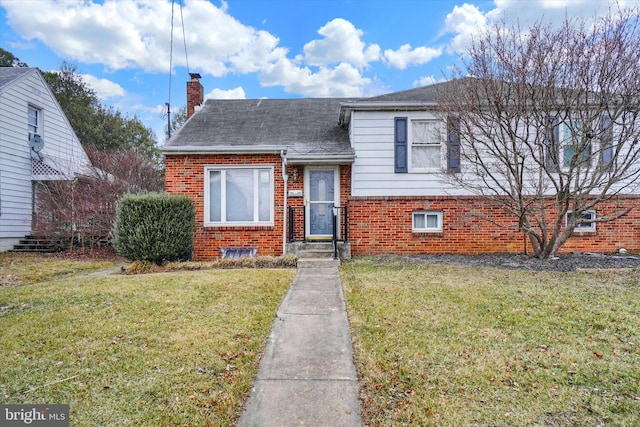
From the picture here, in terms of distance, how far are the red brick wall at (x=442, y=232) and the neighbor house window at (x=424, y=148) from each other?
0.87 m

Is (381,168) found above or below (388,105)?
below

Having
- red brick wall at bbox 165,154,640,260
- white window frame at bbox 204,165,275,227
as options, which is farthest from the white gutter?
red brick wall at bbox 165,154,640,260

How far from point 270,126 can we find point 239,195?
257 cm

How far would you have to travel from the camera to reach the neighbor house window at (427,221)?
9344 millimetres

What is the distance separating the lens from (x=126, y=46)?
54.7 ft

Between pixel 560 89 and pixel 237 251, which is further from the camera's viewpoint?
pixel 237 251

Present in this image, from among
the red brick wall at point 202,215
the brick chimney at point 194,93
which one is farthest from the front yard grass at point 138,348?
the brick chimney at point 194,93

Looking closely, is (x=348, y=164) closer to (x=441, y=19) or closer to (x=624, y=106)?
(x=624, y=106)

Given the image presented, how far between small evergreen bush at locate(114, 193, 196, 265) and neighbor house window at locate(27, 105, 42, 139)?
879cm

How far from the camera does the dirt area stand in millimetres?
6969

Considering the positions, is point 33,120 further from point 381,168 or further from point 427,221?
point 427,221

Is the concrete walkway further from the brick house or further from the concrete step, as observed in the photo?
the brick house

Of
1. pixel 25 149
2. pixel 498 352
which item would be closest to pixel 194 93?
pixel 25 149

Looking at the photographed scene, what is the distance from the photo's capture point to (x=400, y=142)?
30.2ft
